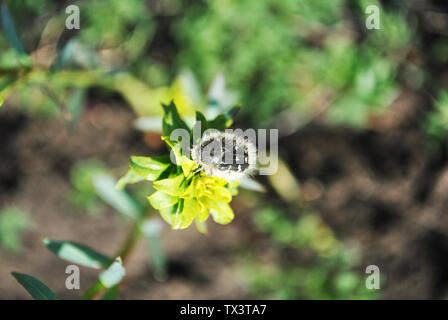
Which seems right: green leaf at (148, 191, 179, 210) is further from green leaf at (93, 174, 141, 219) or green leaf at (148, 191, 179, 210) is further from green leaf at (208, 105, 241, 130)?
green leaf at (93, 174, 141, 219)

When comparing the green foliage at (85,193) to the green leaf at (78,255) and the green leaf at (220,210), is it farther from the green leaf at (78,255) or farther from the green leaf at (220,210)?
the green leaf at (220,210)

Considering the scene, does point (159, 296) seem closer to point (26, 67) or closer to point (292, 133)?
point (292, 133)

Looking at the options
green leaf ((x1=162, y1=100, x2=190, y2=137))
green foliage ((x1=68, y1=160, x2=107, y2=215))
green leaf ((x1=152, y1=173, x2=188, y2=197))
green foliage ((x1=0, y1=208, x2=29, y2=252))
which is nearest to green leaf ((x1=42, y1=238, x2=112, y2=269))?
green leaf ((x1=152, y1=173, x2=188, y2=197))

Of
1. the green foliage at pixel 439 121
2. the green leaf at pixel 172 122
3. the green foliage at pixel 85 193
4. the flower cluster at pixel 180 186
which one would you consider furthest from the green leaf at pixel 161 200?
the green foliage at pixel 439 121

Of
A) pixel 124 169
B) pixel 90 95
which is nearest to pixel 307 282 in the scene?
pixel 124 169

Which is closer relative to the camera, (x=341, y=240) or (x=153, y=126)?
(x=153, y=126)

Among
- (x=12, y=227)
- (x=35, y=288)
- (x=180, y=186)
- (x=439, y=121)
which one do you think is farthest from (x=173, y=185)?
(x=439, y=121)
